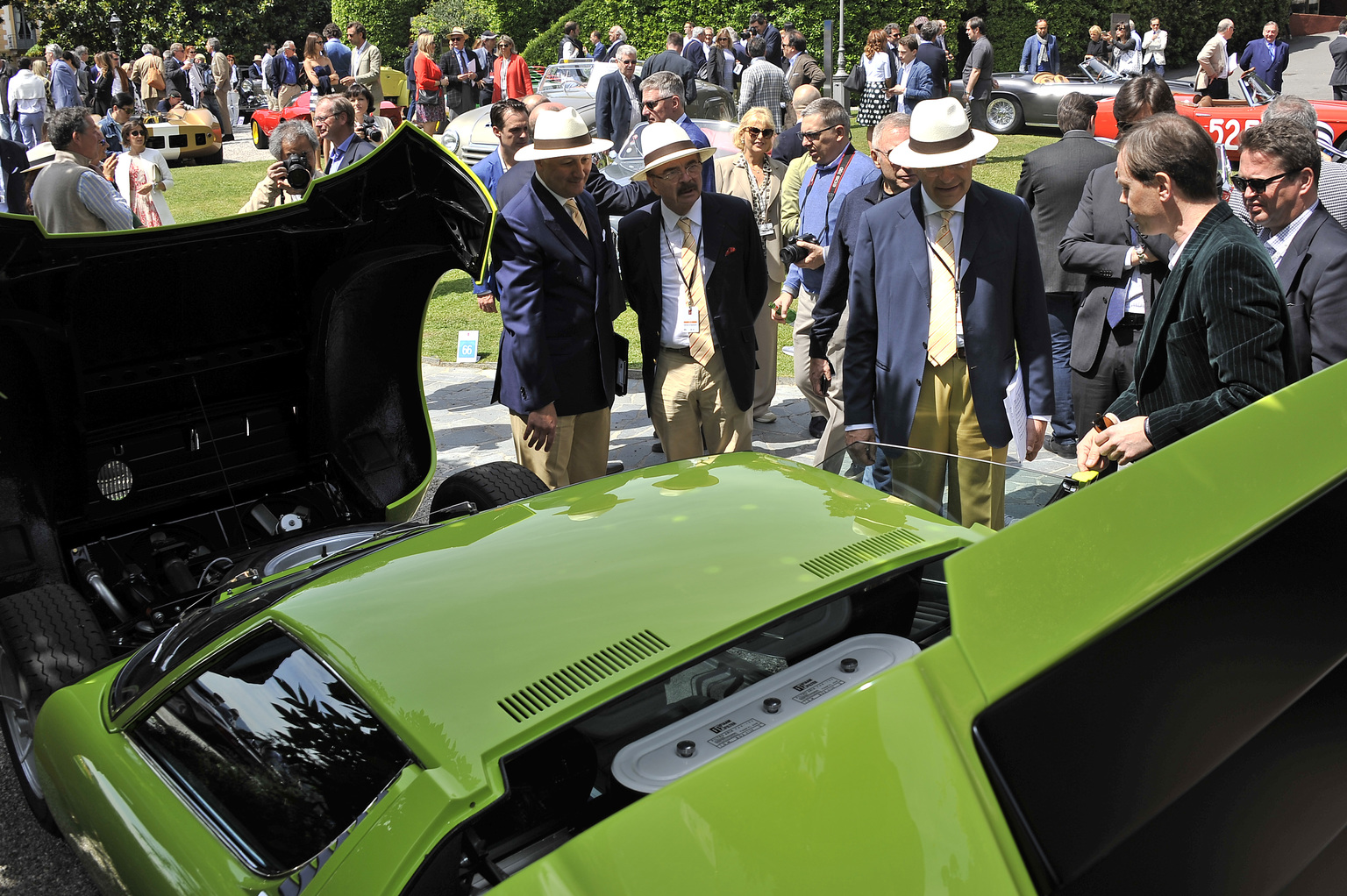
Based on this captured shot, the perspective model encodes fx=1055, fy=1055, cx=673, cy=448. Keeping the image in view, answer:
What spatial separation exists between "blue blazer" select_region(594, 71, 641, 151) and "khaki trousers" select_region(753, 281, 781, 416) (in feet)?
18.1

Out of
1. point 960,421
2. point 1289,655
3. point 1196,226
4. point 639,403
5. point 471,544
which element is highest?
point 1196,226

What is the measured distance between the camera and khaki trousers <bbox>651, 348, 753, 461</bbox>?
4.95 metres

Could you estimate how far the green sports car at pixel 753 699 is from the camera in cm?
125

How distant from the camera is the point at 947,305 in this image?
13.3 ft

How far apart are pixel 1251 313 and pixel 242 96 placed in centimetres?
3090

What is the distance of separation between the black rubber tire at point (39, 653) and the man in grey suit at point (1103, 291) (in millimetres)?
4494

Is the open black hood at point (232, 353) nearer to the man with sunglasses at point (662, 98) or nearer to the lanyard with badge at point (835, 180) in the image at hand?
the lanyard with badge at point (835, 180)

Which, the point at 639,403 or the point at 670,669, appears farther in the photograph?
Result: the point at 639,403

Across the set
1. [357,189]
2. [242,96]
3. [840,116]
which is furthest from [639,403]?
[242,96]

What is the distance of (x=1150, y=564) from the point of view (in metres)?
1.34

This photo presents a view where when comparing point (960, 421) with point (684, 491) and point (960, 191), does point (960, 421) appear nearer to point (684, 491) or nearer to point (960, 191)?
point (960, 191)

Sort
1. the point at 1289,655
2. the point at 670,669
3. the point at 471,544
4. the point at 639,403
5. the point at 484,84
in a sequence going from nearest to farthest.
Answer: the point at 1289,655 → the point at 670,669 → the point at 471,544 → the point at 639,403 → the point at 484,84

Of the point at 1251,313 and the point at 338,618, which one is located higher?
the point at 1251,313

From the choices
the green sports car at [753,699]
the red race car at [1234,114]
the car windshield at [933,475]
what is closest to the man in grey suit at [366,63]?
the red race car at [1234,114]
